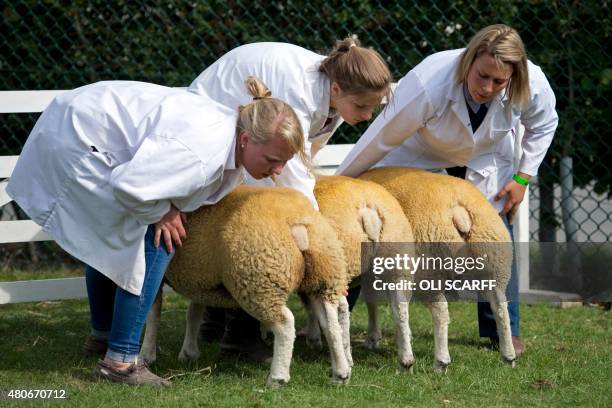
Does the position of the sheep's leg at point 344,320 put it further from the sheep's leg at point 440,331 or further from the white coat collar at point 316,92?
the white coat collar at point 316,92

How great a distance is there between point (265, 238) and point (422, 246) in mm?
846

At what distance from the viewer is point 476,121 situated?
16.0 ft

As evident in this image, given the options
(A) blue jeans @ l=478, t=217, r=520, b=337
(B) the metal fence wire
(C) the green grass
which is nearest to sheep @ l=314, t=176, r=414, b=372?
(C) the green grass

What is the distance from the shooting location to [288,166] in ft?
14.4

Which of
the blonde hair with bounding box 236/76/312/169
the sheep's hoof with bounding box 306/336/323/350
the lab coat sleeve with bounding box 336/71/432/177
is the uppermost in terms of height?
the blonde hair with bounding box 236/76/312/169

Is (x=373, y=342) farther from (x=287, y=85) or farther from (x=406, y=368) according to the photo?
(x=287, y=85)

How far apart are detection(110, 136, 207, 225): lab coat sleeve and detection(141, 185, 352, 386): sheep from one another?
30 cm

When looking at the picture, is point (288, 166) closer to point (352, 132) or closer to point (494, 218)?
point (494, 218)

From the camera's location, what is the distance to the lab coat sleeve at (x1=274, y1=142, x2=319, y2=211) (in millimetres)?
4398

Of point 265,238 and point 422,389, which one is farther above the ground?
point 265,238

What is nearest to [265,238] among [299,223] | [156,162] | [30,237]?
[299,223]

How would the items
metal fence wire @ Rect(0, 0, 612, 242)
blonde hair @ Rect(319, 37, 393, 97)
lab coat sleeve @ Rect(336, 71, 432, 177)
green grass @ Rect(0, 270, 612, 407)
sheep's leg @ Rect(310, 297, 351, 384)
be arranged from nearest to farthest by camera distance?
green grass @ Rect(0, 270, 612, 407)
sheep's leg @ Rect(310, 297, 351, 384)
blonde hair @ Rect(319, 37, 393, 97)
lab coat sleeve @ Rect(336, 71, 432, 177)
metal fence wire @ Rect(0, 0, 612, 242)

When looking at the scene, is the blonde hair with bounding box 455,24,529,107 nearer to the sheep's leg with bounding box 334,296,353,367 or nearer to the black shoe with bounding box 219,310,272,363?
the sheep's leg with bounding box 334,296,353,367

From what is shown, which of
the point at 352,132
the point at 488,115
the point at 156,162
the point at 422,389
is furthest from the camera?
the point at 352,132
